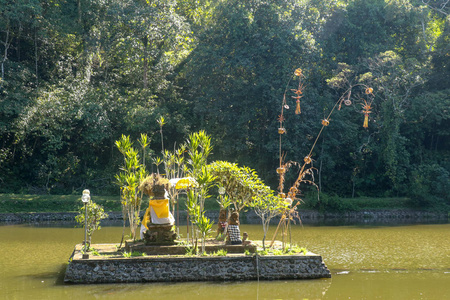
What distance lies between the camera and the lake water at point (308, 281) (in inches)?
420

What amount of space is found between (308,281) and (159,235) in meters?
3.72

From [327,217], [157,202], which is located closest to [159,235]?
[157,202]

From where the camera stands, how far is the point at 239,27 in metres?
30.2

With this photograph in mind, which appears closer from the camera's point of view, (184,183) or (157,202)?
(157,202)

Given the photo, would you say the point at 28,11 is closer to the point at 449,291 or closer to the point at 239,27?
the point at 239,27

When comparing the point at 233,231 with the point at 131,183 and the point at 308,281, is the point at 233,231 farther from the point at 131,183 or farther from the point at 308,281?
the point at 131,183

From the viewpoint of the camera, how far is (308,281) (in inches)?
464

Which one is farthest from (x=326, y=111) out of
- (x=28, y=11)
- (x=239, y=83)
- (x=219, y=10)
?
(x=28, y=11)

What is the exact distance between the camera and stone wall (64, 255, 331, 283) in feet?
37.4

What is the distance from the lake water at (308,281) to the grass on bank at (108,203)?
5839 mm

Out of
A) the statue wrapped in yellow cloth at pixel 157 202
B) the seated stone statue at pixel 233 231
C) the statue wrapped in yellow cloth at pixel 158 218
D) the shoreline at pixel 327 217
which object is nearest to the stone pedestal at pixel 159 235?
the statue wrapped in yellow cloth at pixel 158 218

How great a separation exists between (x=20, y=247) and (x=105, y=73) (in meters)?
18.6

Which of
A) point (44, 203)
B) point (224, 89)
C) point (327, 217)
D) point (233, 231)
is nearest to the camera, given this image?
point (233, 231)

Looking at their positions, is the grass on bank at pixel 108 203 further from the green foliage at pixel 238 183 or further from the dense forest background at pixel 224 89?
the green foliage at pixel 238 183
